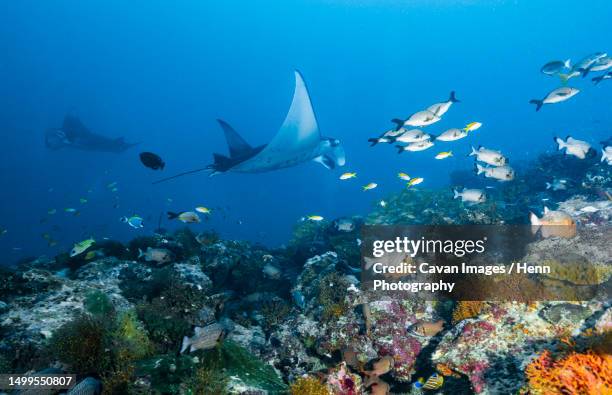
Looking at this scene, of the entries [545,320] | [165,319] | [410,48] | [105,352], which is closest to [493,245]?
[545,320]

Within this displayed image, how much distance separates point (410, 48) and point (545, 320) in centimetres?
15317

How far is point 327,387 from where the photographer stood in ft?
13.5

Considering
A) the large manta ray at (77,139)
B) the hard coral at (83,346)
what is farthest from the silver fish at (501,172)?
the large manta ray at (77,139)

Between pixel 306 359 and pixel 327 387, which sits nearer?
pixel 327 387

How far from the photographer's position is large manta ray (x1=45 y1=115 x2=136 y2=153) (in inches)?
1080

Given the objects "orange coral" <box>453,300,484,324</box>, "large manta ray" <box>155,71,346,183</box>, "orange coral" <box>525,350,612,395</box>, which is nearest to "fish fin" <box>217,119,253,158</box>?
"large manta ray" <box>155,71,346,183</box>

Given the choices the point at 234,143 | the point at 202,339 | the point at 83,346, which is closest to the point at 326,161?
the point at 234,143

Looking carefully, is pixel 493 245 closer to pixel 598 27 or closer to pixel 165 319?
pixel 165 319

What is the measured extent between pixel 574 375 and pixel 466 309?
7.06 feet

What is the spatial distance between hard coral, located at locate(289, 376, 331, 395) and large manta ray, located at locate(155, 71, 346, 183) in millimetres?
6714

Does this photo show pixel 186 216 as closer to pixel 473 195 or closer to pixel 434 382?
pixel 434 382

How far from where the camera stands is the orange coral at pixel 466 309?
16.1ft

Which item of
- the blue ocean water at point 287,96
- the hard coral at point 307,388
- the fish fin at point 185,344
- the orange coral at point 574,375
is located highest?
the blue ocean water at point 287,96

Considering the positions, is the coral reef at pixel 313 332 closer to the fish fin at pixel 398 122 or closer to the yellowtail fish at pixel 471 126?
the yellowtail fish at pixel 471 126
